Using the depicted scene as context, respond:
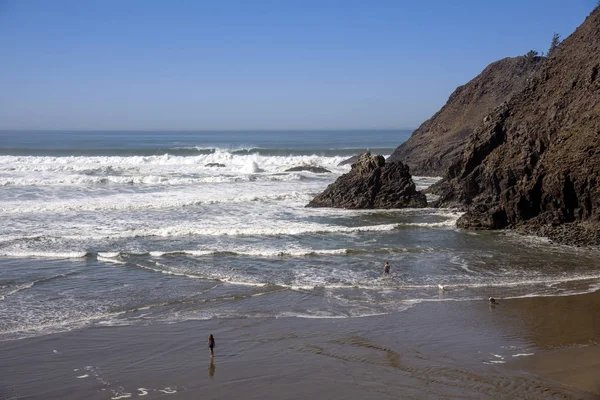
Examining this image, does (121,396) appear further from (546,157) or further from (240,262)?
(546,157)

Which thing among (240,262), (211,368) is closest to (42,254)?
(240,262)

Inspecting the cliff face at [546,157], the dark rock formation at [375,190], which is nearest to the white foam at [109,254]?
the dark rock formation at [375,190]

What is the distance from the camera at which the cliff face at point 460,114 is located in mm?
48000

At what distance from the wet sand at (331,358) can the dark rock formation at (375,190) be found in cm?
1636

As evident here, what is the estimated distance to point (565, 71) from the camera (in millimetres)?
29656

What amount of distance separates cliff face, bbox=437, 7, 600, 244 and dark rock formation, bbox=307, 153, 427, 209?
2.07 metres

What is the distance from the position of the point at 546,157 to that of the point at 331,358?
16.8 m

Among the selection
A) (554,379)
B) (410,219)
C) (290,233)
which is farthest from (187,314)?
(410,219)

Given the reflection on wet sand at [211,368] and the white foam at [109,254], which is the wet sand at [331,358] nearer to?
the reflection on wet sand at [211,368]

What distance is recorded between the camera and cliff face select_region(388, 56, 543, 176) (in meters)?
48.0

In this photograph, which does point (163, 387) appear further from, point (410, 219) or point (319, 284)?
point (410, 219)

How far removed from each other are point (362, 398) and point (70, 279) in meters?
11.8

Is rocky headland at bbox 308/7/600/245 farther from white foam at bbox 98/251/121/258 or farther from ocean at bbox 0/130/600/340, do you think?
white foam at bbox 98/251/121/258

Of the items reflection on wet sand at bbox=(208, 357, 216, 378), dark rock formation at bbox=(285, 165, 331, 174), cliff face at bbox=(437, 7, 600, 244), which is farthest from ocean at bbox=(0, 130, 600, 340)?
dark rock formation at bbox=(285, 165, 331, 174)
